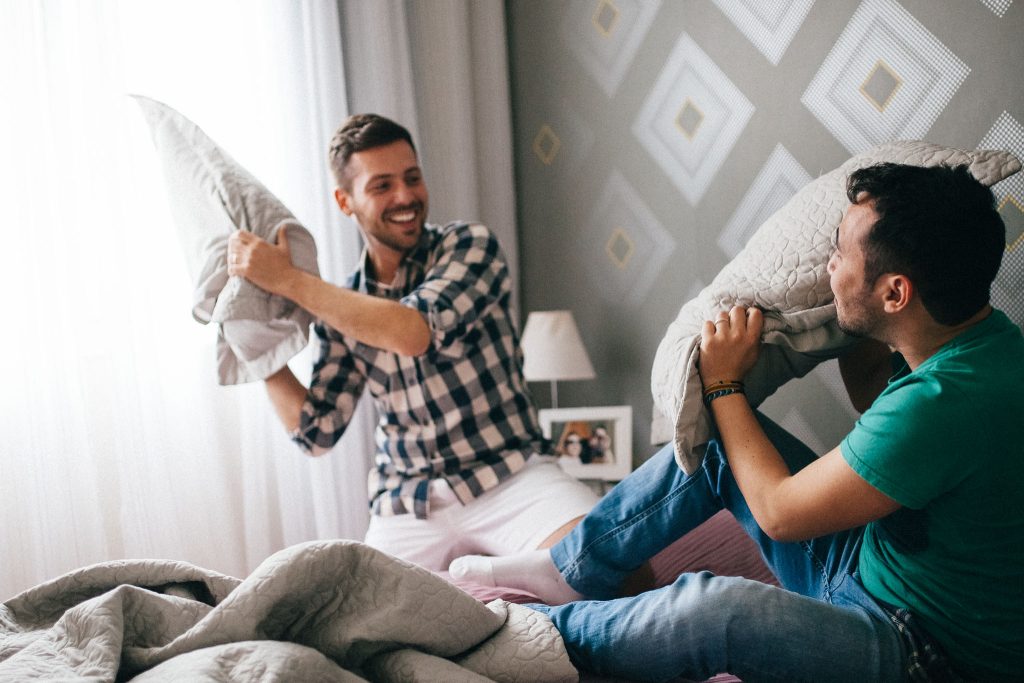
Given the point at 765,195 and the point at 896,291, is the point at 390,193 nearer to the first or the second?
the point at 765,195

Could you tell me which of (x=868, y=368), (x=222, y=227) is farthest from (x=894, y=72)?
(x=222, y=227)

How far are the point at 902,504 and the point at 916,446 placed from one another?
8 cm

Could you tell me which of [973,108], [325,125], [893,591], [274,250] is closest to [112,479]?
[274,250]

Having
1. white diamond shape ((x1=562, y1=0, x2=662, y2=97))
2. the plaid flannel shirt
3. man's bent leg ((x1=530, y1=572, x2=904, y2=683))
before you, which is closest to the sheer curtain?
the plaid flannel shirt

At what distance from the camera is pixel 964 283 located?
44.4 inches

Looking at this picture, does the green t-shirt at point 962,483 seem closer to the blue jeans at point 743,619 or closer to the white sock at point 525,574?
the blue jeans at point 743,619

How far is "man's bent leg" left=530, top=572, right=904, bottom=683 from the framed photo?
4.66ft

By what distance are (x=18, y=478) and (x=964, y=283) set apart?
6.64ft

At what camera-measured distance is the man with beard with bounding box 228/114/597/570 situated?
188 cm

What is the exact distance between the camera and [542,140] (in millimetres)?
2982

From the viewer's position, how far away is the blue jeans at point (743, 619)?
3.75 feet

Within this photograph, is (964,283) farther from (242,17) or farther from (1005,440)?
(242,17)

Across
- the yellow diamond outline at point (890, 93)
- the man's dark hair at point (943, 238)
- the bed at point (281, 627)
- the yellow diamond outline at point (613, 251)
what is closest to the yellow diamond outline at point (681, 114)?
the yellow diamond outline at point (613, 251)

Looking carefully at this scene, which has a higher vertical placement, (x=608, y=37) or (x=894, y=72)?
(x=608, y=37)
